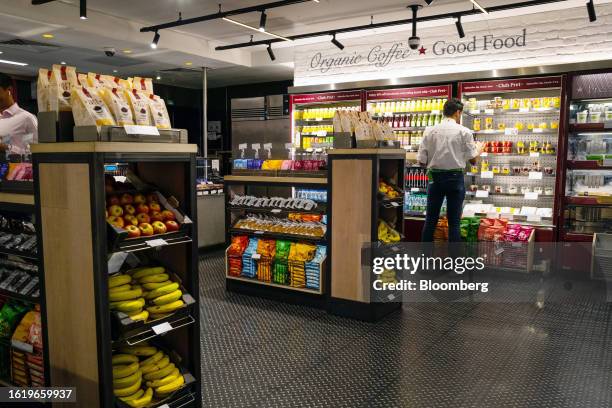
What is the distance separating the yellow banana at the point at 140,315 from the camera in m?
2.49

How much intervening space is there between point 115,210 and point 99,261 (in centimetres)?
31

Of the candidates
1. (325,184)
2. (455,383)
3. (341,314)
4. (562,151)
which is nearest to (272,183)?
(325,184)

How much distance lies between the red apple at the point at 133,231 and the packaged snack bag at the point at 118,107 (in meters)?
0.54

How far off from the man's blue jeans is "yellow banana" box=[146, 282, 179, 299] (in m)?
3.90

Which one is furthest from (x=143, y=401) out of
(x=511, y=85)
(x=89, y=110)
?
(x=511, y=85)

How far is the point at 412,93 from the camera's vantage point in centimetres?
731

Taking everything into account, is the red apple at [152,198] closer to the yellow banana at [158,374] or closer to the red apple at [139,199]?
the red apple at [139,199]

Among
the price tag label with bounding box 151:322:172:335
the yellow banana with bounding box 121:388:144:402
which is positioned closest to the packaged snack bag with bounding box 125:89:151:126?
the price tag label with bounding box 151:322:172:335

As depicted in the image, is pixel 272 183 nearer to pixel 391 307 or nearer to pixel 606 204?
pixel 391 307

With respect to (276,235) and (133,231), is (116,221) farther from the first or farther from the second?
(276,235)

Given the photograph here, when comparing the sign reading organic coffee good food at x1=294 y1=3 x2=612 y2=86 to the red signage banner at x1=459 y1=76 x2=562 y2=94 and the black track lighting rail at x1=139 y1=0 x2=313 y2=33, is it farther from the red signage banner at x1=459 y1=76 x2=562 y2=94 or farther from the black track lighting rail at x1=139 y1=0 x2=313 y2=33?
the black track lighting rail at x1=139 y1=0 x2=313 y2=33

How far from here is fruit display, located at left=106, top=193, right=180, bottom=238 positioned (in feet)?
8.18

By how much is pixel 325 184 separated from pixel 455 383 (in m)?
2.31

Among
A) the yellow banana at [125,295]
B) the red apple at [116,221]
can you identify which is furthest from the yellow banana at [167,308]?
the red apple at [116,221]
